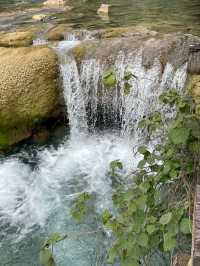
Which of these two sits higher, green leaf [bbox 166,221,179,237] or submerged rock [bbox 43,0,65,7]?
green leaf [bbox 166,221,179,237]

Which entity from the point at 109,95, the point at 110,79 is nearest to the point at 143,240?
the point at 110,79

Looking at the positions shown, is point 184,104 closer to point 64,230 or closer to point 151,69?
point 64,230

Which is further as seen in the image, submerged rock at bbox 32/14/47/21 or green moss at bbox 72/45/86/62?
submerged rock at bbox 32/14/47/21

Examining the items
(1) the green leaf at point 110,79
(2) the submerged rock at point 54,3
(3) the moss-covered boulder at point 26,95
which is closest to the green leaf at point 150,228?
(1) the green leaf at point 110,79

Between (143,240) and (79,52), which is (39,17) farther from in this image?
(143,240)

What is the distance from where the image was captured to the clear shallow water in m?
8.90

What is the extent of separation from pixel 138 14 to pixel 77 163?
5948mm

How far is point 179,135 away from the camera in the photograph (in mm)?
2016

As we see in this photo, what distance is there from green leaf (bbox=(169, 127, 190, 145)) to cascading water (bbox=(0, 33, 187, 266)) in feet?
6.90

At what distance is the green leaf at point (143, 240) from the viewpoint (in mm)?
1789

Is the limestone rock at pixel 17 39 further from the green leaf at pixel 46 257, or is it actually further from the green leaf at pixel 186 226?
the green leaf at pixel 186 226

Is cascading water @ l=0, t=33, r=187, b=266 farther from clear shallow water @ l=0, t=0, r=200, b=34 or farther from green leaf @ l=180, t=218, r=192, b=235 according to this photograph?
clear shallow water @ l=0, t=0, r=200, b=34

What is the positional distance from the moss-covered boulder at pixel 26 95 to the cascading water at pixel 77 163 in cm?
24

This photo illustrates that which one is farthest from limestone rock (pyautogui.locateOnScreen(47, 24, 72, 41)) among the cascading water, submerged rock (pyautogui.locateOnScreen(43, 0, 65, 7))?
submerged rock (pyautogui.locateOnScreen(43, 0, 65, 7))
